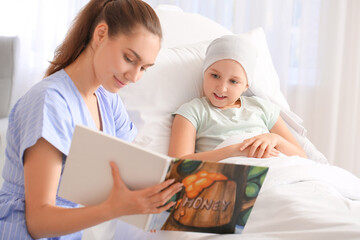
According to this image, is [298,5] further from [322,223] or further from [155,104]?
[322,223]

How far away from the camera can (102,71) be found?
3.48 feet

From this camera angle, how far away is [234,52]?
161cm

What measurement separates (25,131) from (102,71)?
Answer: 22 cm

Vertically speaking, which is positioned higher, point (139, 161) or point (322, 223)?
point (139, 161)

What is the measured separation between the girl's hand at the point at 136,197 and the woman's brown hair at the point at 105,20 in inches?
14.3

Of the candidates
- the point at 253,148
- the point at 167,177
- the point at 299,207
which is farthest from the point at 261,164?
the point at 167,177

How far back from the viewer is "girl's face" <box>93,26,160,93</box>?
40.6 inches

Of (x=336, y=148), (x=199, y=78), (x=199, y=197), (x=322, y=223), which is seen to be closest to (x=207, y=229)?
(x=199, y=197)

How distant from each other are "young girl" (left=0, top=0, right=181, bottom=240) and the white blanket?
0.23 m

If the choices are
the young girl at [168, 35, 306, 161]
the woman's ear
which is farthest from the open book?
the young girl at [168, 35, 306, 161]

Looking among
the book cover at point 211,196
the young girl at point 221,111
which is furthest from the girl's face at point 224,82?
the book cover at point 211,196

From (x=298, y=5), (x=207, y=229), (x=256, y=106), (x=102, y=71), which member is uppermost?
(x=298, y=5)

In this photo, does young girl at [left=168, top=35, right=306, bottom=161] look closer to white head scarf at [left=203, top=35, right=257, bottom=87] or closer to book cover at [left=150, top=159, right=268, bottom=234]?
white head scarf at [left=203, top=35, right=257, bottom=87]

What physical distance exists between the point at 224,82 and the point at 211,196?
2.52 ft
